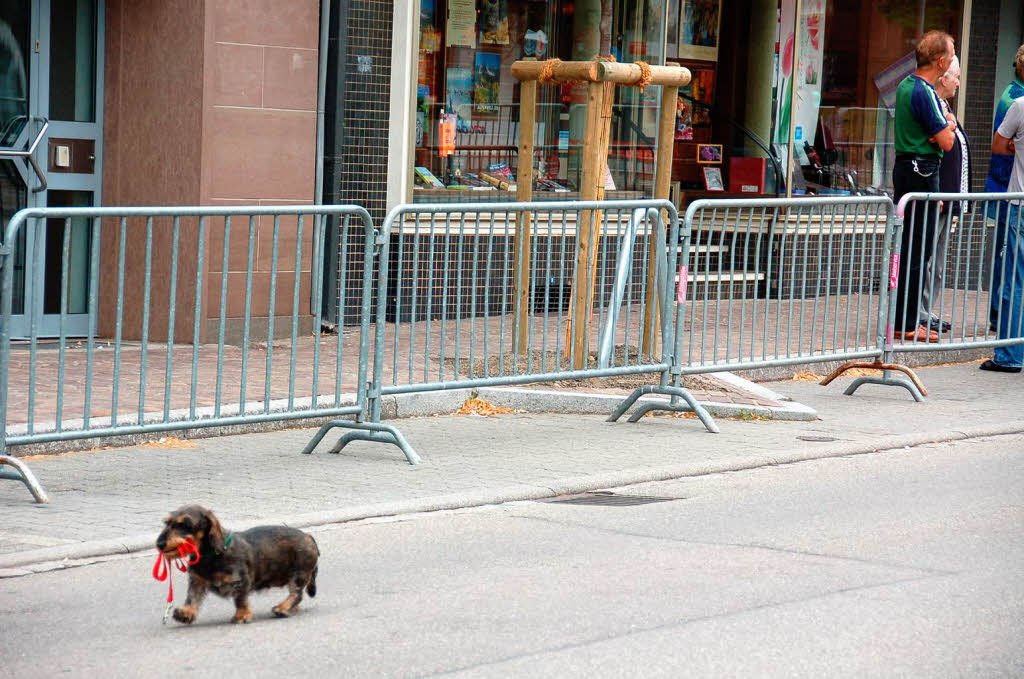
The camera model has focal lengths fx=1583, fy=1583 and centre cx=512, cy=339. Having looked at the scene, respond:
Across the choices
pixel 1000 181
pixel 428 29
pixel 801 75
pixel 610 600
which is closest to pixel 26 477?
pixel 610 600

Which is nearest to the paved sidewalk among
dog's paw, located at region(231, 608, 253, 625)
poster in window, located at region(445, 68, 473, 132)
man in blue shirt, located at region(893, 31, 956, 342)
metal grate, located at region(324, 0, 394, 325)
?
dog's paw, located at region(231, 608, 253, 625)

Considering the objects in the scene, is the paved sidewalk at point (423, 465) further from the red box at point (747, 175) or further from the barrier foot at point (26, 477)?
the red box at point (747, 175)

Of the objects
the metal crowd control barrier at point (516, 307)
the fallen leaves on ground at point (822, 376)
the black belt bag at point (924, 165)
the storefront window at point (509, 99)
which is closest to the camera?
the metal crowd control barrier at point (516, 307)

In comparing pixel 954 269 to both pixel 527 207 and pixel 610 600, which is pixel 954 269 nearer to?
pixel 527 207

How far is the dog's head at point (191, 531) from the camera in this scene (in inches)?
198

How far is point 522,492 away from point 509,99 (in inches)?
271

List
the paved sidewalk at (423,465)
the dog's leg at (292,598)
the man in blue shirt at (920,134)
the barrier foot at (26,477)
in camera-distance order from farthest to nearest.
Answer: the man in blue shirt at (920,134), the barrier foot at (26,477), the paved sidewalk at (423,465), the dog's leg at (292,598)

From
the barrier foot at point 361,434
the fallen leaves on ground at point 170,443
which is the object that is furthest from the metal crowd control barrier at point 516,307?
the fallen leaves on ground at point 170,443

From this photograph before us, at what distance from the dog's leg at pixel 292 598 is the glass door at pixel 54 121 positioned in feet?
18.9

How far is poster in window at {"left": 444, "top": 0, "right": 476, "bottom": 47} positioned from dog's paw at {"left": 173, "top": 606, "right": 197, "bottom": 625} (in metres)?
8.70

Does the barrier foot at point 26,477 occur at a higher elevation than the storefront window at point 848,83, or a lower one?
lower

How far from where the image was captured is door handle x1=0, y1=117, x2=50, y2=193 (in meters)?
11.0

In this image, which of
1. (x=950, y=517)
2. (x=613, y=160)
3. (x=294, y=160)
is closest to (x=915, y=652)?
(x=950, y=517)

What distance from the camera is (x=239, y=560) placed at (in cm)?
520
